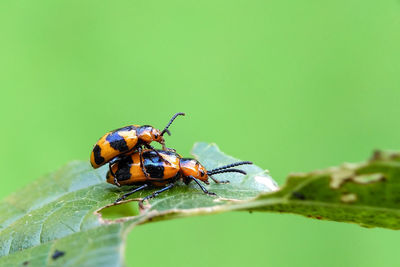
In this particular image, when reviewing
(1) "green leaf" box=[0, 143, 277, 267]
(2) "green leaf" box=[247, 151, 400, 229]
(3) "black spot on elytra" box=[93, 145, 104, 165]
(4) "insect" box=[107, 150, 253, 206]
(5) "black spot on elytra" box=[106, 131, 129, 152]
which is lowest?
(2) "green leaf" box=[247, 151, 400, 229]

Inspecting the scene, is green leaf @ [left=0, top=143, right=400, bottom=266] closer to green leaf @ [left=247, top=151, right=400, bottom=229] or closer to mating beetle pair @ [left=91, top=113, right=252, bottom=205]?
green leaf @ [left=247, top=151, right=400, bottom=229]

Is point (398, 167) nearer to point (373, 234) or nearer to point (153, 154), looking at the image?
point (153, 154)

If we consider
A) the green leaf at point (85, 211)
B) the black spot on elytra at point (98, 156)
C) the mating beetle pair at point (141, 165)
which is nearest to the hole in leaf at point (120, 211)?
the green leaf at point (85, 211)

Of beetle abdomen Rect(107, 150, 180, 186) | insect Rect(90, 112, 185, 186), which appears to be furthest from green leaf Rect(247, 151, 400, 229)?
insect Rect(90, 112, 185, 186)

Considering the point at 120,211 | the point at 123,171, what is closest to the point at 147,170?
the point at 123,171

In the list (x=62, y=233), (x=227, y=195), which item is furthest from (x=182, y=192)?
(x=62, y=233)

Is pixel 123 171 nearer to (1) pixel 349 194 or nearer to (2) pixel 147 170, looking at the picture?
(2) pixel 147 170

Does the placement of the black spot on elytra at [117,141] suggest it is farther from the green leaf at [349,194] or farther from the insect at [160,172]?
the green leaf at [349,194]
